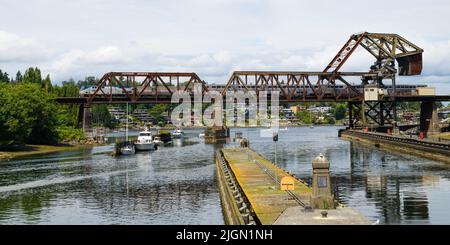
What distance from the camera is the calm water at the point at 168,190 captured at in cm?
4253

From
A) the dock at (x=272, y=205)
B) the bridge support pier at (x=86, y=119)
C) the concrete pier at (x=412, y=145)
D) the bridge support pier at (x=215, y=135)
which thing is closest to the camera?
the dock at (x=272, y=205)

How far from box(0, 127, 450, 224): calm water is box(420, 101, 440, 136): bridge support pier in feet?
215

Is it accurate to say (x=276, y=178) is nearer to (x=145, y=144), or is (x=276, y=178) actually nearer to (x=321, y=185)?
(x=321, y=185)

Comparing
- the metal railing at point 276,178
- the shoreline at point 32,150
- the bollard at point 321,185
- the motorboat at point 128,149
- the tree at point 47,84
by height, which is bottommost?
the shoreline at point 32,150

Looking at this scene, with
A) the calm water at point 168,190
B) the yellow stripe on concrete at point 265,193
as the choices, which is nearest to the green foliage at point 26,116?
the calm water at point 168,190

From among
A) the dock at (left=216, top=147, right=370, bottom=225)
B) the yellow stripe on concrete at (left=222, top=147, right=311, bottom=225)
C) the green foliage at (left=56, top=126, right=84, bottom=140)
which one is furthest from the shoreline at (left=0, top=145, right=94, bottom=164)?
the dock at (left=216, top=147, right=370, bottom=225)

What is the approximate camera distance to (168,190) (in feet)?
186

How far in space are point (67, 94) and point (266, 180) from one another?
15535 centimetres

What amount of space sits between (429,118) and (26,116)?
10523 centimetres

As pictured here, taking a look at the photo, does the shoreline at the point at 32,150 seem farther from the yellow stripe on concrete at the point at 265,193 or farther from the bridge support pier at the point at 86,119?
the yellow stripe on concrete at the point at 265,193

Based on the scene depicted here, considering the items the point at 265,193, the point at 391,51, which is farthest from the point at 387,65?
the point at 265,193

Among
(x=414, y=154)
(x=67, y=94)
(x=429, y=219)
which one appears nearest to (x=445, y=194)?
(x=429, y=219)

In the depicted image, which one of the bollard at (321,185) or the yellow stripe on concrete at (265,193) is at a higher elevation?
the bollard at (321,185)

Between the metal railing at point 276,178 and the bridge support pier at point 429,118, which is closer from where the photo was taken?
the metal railing at point 276,178
